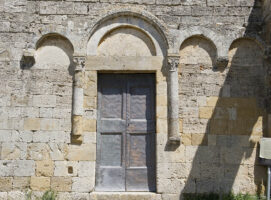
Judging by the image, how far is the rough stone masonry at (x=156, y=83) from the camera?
6.30m

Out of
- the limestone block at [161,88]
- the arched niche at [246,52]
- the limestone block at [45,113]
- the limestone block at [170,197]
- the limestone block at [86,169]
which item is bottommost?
the limestone block at [170,197]

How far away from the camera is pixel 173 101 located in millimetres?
6410

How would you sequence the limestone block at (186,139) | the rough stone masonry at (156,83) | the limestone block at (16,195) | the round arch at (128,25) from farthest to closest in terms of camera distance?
the round arch at (128,25)
the limestone block at (186,139)
the rough stone masonry at (156,83)
the limestone block at (16,195)

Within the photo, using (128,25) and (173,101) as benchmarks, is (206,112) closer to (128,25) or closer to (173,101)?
(173,101)

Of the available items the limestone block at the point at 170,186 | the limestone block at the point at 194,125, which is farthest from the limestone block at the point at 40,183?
the limestone block at the point at 194,125

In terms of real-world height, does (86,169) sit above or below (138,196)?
above

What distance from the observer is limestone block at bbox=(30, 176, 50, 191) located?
623 centimetres

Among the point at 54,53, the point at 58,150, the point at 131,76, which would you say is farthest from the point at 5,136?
the point at 131,76

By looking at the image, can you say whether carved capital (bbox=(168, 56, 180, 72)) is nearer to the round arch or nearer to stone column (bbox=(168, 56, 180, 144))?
stone column (bbox=(168, 56, 180, 144))

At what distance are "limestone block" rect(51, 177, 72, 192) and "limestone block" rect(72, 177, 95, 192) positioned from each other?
0.09m

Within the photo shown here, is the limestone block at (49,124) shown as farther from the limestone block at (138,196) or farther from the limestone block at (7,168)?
the limestone block at (138,196)

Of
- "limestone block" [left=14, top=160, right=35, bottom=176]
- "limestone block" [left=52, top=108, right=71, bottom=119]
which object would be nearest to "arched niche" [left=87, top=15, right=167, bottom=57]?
"limestone block" [left=52, top=108, right=71, bottom=119]

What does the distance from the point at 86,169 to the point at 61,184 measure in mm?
518

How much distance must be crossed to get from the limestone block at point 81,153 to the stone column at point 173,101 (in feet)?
4.72
